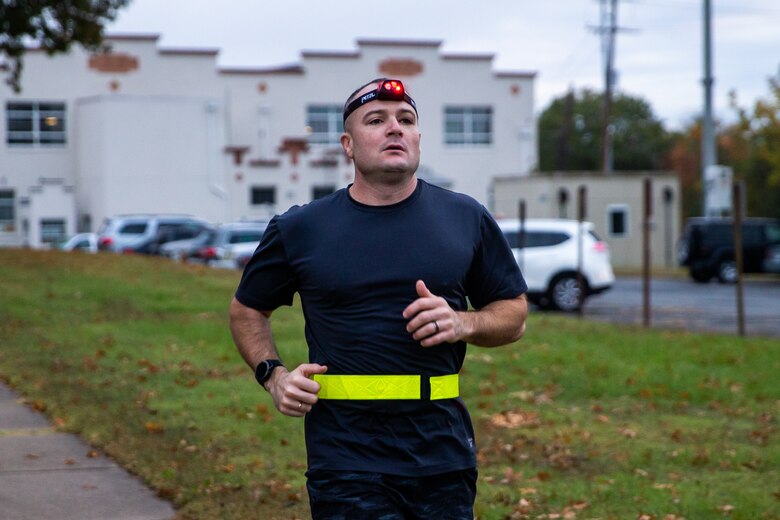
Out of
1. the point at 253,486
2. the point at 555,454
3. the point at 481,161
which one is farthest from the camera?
the point at 481,161

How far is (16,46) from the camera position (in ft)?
85.0

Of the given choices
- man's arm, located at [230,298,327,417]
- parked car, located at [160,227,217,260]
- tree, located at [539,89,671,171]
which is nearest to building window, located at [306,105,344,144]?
parked car, located at [160,227,217,260]

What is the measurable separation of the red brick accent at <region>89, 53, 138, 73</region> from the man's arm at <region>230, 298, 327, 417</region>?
2185 inches

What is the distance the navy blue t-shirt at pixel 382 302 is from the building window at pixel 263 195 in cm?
5342

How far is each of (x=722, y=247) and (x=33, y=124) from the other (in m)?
33.7

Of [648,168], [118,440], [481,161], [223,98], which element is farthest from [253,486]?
[648,168]

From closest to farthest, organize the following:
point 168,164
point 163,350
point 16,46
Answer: point 163,350 → point 16,46 → point 168,164

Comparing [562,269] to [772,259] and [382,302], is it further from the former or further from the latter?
Result: [382,302]

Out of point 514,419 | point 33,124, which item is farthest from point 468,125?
point 514,419

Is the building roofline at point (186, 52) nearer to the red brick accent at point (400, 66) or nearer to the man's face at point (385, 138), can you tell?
the red brick accent at point (400, 66)

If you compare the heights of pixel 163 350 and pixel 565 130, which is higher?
pixel 565 130

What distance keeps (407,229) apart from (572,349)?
10470 millimetres

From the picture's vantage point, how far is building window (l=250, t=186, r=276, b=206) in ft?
188

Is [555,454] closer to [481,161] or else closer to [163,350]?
[163,350]
